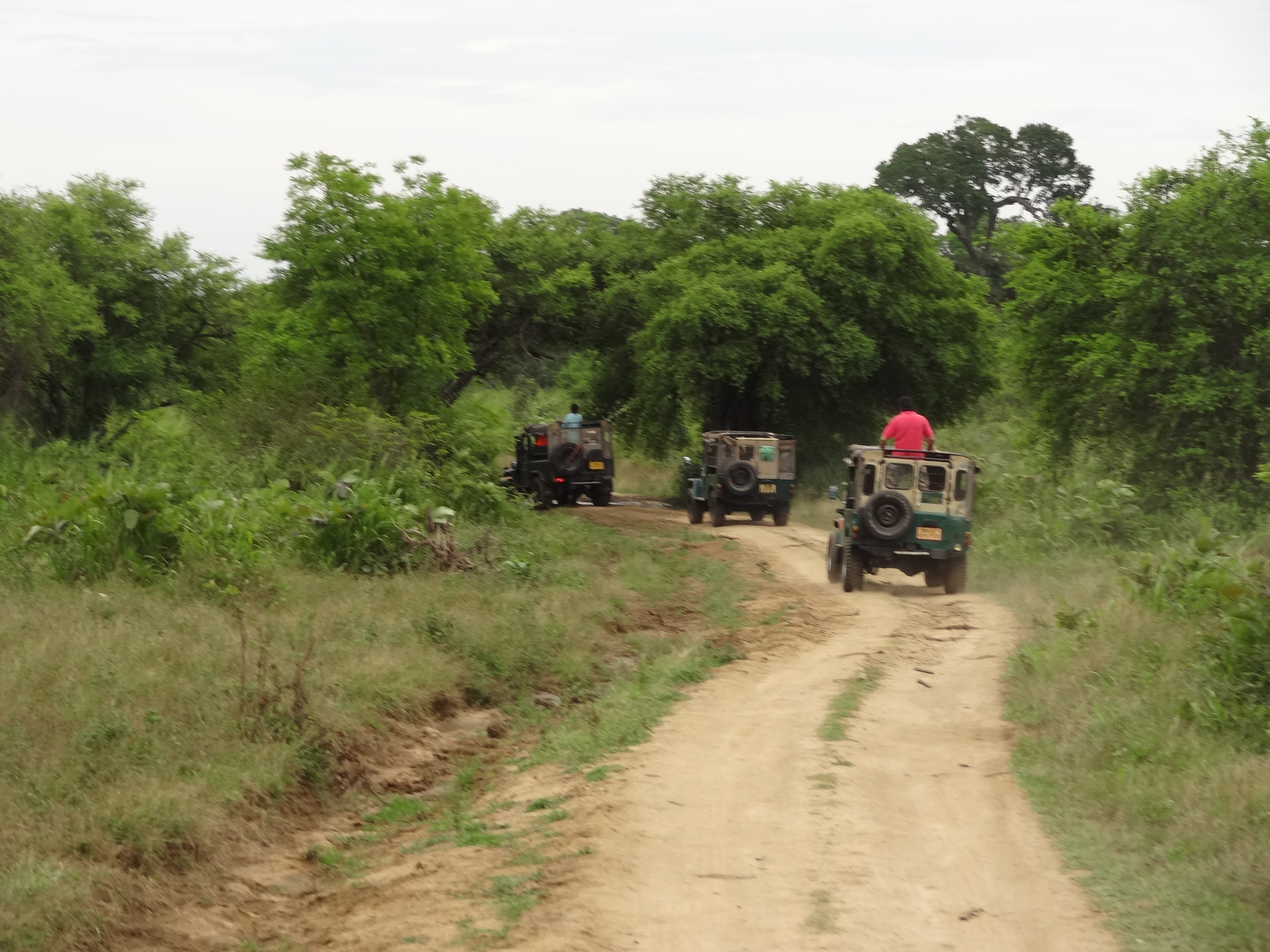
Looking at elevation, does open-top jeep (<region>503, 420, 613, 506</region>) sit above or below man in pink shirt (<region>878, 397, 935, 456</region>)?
below

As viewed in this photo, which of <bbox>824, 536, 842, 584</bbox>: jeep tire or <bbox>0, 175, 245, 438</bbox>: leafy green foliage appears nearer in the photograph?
<bbox>824, 536, 842, 584</bbox>: jeep tire

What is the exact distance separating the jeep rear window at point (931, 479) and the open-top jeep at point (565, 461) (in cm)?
1324

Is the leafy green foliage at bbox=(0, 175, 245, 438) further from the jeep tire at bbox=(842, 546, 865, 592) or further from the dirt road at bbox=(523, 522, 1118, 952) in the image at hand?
the dirt road at bbox=(523, 522, 1118, 952)

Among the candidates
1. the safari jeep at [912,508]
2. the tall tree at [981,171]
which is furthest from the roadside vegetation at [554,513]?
the tall tree at [981,171]

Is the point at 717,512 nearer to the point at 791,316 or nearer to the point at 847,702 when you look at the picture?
the point at 791,316

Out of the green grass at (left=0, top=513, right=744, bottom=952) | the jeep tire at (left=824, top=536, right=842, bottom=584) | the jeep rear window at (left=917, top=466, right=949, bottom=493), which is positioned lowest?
the green grass at (left=0, top=513, right=744, bottom=952)

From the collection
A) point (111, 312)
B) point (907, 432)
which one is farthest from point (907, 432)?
point (111, 312)

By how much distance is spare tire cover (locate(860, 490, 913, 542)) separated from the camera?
16.5 m

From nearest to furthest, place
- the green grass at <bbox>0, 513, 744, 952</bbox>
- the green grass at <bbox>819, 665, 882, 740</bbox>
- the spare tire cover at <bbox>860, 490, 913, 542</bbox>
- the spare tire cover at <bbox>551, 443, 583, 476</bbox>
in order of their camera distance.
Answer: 1. the green grass at <bbox>0, 513, 744, 952</bbox>
2. the green grass at <bbox>819, 665, 882, 740</bbox>
3. the spare tire cover at <bbox>860, 490, 913, 542</bbox>
4. the spare tire cover at <bbox>551, 443, 583, 476</bbox>

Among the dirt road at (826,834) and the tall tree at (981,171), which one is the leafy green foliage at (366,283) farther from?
the tall tree at (981,171)

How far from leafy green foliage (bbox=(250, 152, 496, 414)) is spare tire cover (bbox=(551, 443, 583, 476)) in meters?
3.36

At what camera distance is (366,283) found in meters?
25.8

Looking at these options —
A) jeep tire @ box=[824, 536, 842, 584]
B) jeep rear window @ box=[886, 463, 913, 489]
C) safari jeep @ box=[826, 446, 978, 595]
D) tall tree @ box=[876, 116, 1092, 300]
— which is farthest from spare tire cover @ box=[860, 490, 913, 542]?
tall tree @ box=[876, 116, 1092, 300]

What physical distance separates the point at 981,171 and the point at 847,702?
170ft
